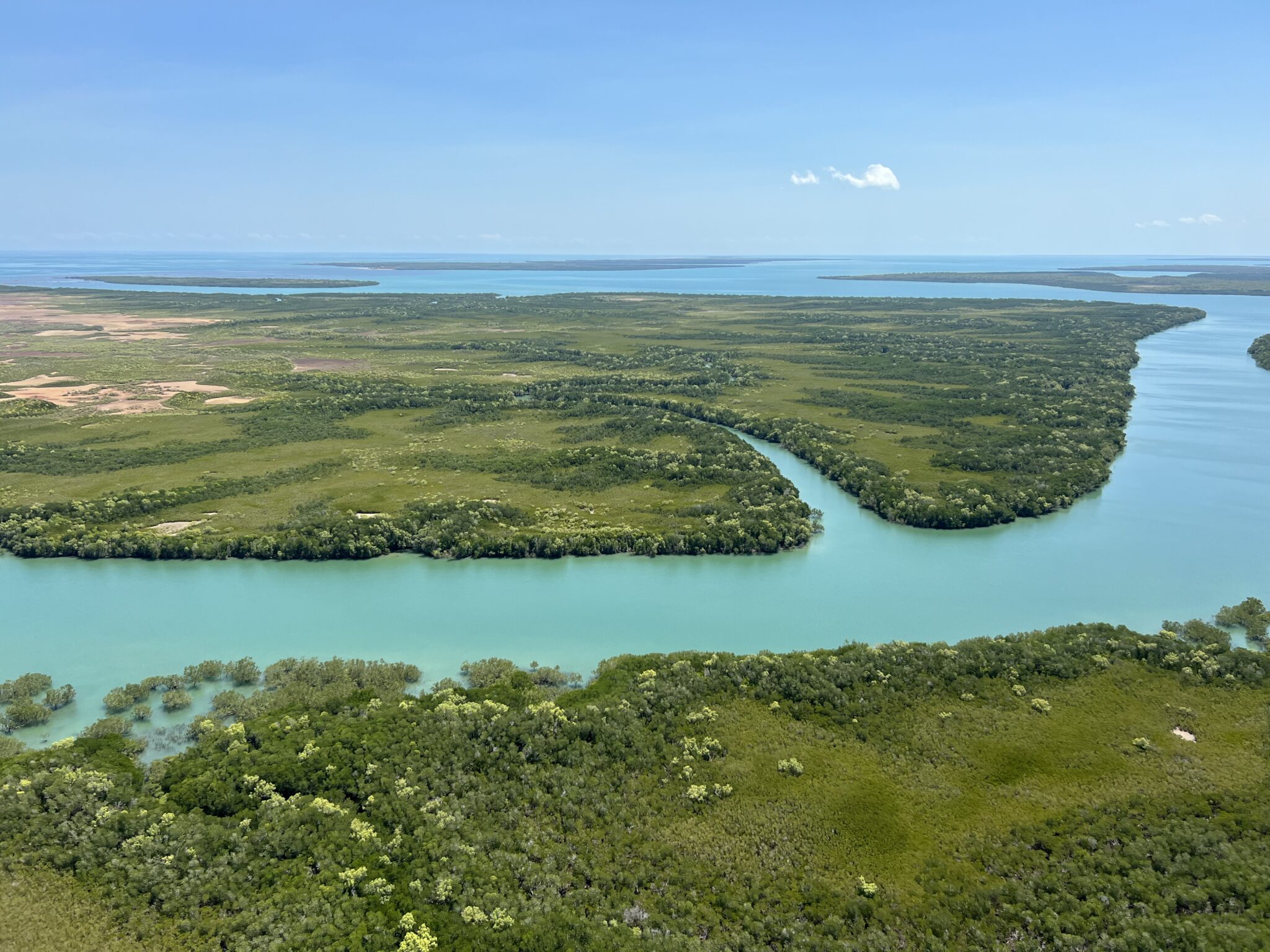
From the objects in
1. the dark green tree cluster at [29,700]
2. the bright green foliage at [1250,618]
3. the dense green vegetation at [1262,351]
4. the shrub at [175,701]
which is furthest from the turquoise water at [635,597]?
the dense green vegetation at [1262,351]

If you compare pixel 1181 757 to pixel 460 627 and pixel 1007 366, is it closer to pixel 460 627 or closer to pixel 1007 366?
pixel 460 627

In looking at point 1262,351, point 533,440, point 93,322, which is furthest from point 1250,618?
point 93,322

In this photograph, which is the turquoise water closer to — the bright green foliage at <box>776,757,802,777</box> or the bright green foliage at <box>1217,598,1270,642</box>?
the bright green foliage at <box>1217,598,1270,642</box>

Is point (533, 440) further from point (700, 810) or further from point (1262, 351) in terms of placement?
point (1262, 351)

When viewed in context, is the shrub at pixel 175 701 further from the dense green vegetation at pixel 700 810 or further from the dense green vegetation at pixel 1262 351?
the dense green vegetation at pixel 1262 351

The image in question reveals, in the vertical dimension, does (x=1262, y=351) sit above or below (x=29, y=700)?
above

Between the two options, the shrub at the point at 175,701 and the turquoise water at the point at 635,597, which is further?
the turquoise water at the point at 635,597

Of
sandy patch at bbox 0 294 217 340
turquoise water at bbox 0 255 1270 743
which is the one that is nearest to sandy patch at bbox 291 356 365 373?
sandy patch at bbox 0 294 217 340
